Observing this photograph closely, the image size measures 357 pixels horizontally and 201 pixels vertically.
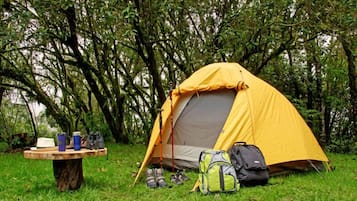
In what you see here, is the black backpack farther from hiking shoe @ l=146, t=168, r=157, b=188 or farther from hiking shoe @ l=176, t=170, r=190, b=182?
hiking shoe @ l=146, t=168, r=157, b=188

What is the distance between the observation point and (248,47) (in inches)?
318

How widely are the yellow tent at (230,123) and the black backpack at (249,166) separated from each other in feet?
0.87

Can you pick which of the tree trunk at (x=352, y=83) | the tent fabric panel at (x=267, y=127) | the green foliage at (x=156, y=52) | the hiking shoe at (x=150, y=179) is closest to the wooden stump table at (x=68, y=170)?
the hiking shoe at (x=150, y=179)

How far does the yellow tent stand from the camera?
17.3 feet

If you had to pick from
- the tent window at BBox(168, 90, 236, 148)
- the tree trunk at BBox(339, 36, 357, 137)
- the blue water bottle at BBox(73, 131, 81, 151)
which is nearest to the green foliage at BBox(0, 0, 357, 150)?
the tree trunk at BBox(339, 36, 357, 137)

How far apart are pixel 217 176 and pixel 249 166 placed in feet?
1.60

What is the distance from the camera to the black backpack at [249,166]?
15.5 ft

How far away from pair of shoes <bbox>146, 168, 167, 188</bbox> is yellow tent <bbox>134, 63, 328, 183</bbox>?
0.78ft

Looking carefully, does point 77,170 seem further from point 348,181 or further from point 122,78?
point 122,78

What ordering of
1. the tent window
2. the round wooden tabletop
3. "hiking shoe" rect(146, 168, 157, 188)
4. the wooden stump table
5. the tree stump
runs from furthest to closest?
the tent window < "hiking shoe" rect(146, 168, 157, 188) < the tree stump < the wooden stump table < the round wooden tabletop

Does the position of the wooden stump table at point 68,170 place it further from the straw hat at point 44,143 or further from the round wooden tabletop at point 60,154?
the straw hat at point 44,143

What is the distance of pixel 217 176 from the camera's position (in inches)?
175

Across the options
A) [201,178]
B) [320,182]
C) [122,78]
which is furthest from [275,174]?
[122,78]

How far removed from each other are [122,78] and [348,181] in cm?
709
